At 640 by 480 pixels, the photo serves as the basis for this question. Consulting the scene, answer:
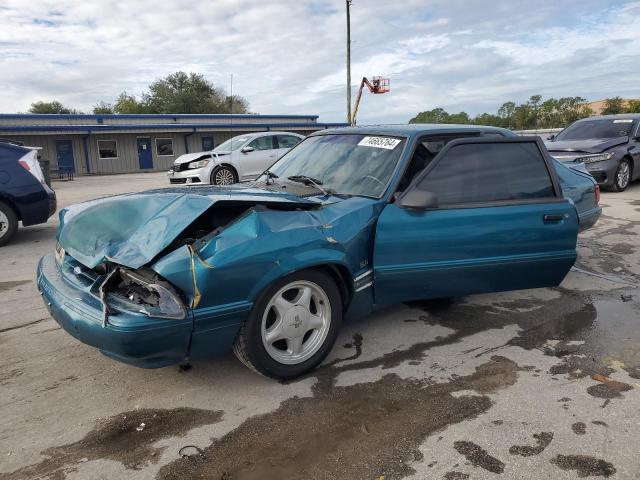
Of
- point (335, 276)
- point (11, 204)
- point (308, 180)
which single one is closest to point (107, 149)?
point (11, 204)

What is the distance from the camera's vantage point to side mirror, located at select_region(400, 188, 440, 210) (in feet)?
10.8

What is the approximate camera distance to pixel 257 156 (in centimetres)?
1357

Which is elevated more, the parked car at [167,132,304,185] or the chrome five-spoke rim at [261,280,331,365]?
the parked car at [167,132,304,185]

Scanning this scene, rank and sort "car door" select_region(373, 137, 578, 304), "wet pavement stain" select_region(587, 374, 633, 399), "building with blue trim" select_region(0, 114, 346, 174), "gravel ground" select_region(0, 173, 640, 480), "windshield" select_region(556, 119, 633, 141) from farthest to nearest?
"building with blue trim" select_region(0, 114, 346, 174)
"windshield" select_region(556, 119, 633, 141)
"car door" select_region(373, 137, 578, 304)
"wet pavement stain" select_region(587, 374, 633, 399)
"gravel ground" select_region(0, 173, 640, 480)

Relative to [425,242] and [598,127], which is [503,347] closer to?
[425,242]

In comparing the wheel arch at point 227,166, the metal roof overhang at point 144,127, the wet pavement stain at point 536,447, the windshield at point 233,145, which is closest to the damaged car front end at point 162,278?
the wet pavement stain at point 536,447

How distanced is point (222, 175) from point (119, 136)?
17.8 m

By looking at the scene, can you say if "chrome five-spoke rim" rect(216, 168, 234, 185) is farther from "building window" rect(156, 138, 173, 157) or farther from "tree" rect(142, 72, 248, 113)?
"tree" rect(142, 72, 248, 113)

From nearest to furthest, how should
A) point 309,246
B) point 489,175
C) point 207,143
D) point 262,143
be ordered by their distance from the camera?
1. point 309,246
2. point 489,175
3. point 262,143
4. point 207,143

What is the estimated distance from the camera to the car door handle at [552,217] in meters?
3.82

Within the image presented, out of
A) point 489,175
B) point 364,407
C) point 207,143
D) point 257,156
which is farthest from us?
point 207,143

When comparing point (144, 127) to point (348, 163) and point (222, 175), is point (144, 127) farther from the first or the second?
point (348, 163)

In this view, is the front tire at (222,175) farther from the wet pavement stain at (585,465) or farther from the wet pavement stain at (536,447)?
the wet pavement stain at (585,465)

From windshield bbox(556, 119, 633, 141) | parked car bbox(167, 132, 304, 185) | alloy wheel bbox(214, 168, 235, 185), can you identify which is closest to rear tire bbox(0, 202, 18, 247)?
parked car bbox(167, 132, 304, 185)
